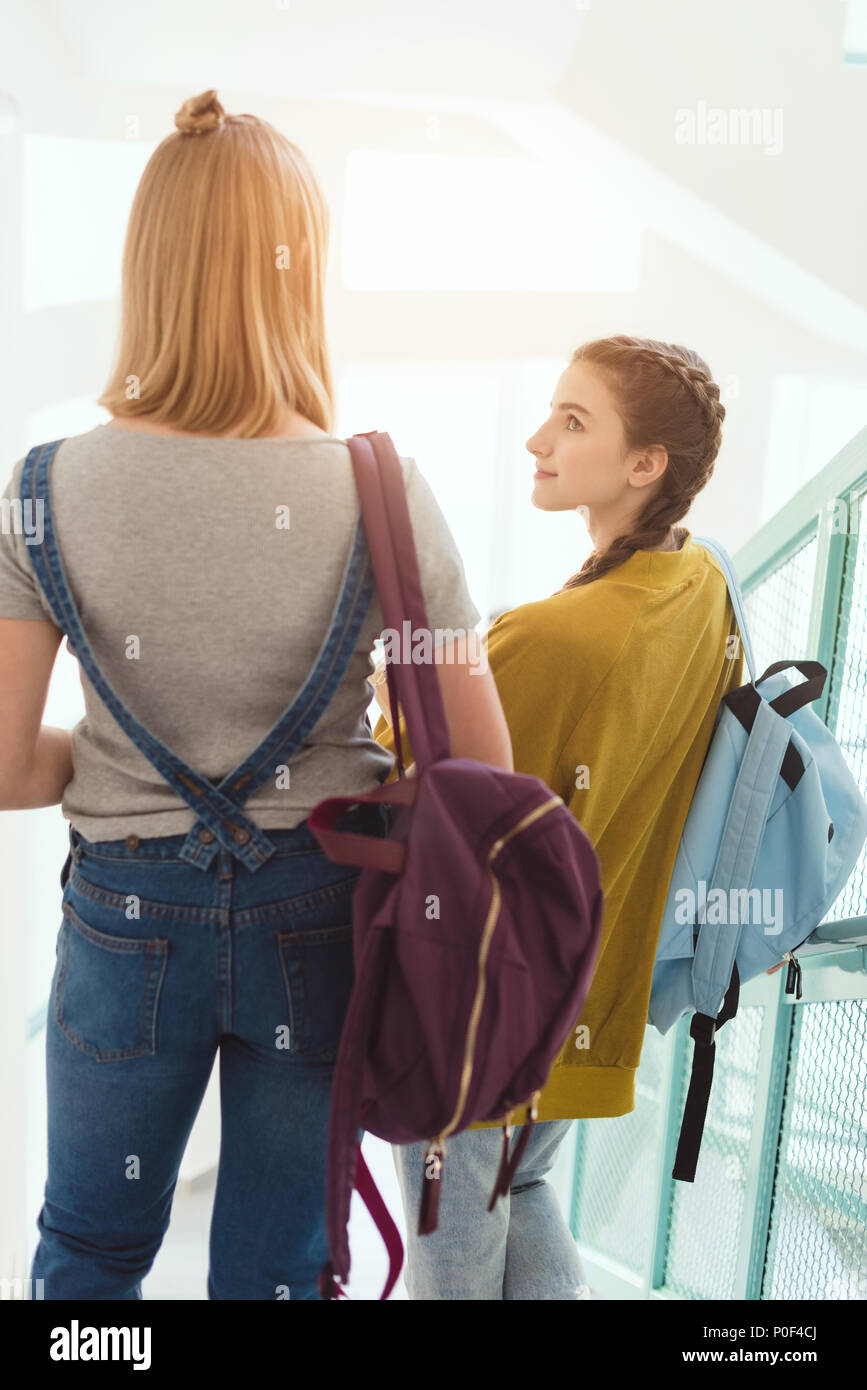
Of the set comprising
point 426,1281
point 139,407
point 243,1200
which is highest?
point 139,407

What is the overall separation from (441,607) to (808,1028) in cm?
103

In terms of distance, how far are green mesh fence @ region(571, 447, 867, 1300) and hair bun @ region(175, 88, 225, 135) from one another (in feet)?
2.86

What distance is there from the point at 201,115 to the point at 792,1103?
58.7 inches

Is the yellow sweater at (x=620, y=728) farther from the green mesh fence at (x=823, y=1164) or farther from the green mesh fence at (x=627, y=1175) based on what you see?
the green mesh fence at (x=627, y=1175)

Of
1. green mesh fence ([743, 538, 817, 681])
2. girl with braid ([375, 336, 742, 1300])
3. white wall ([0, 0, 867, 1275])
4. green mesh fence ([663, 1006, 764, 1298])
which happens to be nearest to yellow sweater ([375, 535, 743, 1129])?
girl with braid ([375, 336, 742, 1300])

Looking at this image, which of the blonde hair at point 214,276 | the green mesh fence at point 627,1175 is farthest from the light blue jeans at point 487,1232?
the blonde hair at point 214,276

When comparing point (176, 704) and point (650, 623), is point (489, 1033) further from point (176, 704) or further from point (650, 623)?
point (650, 623)

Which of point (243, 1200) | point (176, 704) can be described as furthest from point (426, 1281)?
point (176, 704)

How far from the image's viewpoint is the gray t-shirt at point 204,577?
0.91m

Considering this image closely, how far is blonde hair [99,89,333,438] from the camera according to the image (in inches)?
36.5

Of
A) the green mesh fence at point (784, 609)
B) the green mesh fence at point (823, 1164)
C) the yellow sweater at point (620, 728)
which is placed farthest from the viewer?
the green mesh fence at point (784, 609)

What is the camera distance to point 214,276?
93cm

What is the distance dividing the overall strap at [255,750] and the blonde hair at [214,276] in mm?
117
